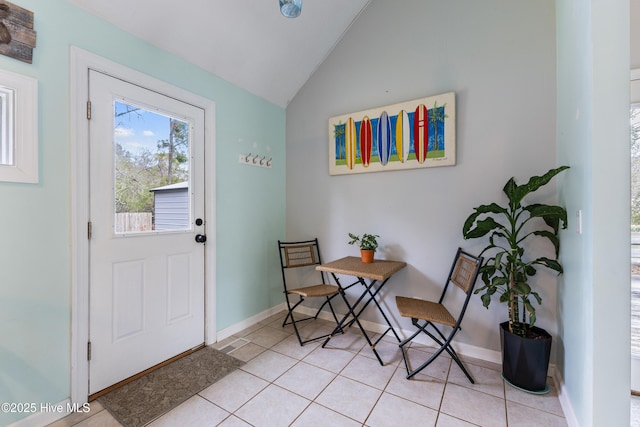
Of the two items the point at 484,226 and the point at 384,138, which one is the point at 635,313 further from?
the point at 384,138

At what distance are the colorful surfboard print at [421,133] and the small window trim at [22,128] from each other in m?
2.60

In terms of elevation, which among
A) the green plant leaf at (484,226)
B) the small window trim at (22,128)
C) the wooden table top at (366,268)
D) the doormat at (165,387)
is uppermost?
the small window trim at (22,128)

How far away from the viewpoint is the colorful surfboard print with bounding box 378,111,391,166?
2508mm

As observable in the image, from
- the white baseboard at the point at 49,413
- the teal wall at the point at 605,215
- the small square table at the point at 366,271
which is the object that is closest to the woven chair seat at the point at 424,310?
the small square table at the point at 366,271

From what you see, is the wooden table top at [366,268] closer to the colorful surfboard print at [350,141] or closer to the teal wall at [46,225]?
the colorful surfboard print at [350,141]

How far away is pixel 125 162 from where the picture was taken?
73.9 inches

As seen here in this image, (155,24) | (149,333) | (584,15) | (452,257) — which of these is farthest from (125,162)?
(584,15)

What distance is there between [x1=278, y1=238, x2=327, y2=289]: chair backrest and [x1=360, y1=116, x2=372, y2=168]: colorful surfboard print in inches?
41.0

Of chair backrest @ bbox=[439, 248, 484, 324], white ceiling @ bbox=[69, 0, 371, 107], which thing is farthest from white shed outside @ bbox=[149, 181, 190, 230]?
chair backrest @ bbox=[439, 248, 484, 324]

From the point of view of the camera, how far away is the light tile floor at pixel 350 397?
154 centimetres

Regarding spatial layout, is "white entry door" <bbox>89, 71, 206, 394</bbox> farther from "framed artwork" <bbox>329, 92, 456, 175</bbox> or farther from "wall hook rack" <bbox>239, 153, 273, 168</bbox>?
"framed artwork" <bbox>329, 92, 456, 175</bbox>

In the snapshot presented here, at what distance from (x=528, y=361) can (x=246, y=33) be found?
3314 millimetres

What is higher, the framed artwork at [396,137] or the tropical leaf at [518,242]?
the framed artwork at [396,137]

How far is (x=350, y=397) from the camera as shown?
68.0 inches
